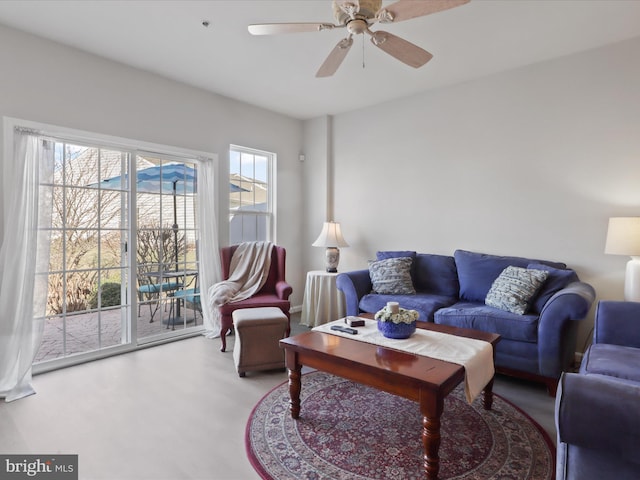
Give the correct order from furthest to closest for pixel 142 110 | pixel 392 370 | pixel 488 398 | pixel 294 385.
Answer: pixel 142 110
pixel 488 398
pixel 294 385
pixel 392 370

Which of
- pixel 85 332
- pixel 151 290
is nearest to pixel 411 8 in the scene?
pixel 151 290

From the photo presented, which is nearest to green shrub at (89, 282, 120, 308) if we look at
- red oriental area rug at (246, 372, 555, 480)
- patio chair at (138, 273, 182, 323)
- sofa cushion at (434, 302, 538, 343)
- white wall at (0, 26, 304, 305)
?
patio chair at (138, 273, 182, 323)

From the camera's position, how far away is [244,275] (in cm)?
413

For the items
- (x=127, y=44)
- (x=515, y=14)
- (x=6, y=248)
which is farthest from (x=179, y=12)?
(x=515, y=14)

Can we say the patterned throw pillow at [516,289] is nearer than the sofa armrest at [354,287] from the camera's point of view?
Yes

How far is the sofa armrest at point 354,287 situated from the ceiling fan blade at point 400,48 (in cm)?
211

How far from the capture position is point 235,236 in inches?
181

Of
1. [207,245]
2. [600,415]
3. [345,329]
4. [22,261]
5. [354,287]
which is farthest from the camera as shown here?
[207,245]

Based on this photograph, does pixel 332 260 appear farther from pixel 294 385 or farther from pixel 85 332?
pixel 85 332

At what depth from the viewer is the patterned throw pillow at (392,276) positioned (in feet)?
12.1

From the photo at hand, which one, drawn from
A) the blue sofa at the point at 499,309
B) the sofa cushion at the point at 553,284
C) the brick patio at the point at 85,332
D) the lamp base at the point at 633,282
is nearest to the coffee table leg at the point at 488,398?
the blue sofa at the point at 499,309

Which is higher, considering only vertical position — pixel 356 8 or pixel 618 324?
pixel 356 8

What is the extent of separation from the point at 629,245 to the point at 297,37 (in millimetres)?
3044

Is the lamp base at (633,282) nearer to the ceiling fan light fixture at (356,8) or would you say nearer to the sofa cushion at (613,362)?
the sofa cushion at (613,362)
